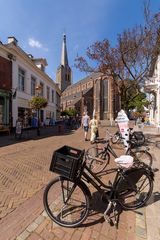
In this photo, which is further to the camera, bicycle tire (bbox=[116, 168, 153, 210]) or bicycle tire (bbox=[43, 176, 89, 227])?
bicycle tire (bbox=[116, 168, 153, 210])

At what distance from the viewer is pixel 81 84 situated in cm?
8531

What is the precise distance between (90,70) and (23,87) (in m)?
11.2

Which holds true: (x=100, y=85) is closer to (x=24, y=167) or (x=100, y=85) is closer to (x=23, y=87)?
(x=23, y=87)

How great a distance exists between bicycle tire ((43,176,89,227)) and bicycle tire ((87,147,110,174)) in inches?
67.5

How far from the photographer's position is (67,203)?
3496 mm

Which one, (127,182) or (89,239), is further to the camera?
(127,182)

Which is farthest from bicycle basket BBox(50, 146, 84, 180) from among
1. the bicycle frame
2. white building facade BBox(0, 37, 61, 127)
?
white building facade BBox(0, 37, 61, 127)

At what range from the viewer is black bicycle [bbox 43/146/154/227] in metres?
3.05

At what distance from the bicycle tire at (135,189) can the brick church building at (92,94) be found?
160ft

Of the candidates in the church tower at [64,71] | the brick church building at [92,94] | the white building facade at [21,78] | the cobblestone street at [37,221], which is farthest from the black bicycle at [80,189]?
the church tower at [64,71]

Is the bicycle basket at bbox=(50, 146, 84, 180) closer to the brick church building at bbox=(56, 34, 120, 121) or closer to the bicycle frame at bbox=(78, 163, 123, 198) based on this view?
the bicycle frame at bbox=(78, 163, 123, 198)

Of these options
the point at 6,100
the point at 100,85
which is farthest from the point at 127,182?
the point at 100,85

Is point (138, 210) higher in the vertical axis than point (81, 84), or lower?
lower

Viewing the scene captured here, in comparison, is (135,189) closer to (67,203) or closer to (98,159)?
(67,203)
